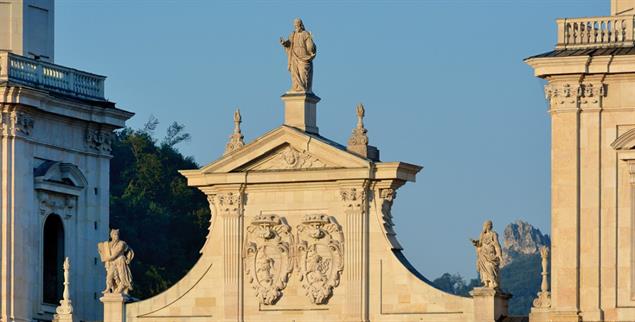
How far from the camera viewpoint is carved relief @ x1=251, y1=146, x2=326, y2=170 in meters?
57.6

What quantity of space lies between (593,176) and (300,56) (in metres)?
7.22

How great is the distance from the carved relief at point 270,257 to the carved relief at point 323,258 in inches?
18.1

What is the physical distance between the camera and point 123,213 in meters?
89.4

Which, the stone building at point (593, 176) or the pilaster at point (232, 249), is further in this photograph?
the pilaster at point (232, 249)

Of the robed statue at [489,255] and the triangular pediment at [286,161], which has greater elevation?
the triangular pediment at [286,161]

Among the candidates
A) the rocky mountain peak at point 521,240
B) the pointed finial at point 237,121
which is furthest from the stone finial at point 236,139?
the rocky mountain peak at point 521,240

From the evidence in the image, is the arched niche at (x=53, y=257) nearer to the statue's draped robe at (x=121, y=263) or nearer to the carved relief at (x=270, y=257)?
the statue's draped robe at (x=121, y=263)

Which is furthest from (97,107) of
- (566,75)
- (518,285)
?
(518,285)

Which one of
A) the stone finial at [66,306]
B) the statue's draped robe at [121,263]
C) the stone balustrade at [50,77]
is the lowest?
the stone finial at [66,306]

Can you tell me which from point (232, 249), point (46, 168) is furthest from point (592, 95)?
point (46, 168)

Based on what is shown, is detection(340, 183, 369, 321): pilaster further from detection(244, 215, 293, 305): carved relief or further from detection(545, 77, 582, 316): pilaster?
detection(545, 77, 582, 316): pilaster

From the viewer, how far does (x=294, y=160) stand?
57.8 m

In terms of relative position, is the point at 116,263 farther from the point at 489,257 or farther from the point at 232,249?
the point at 489,257

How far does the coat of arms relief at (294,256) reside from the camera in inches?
2264
